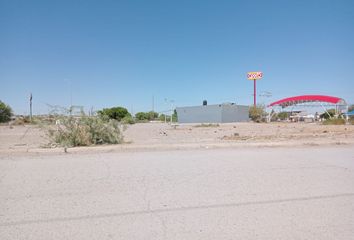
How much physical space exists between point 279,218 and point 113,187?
3.19 meters

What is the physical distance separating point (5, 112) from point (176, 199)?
81779 millimetres

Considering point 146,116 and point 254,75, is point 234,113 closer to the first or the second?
point 254,75

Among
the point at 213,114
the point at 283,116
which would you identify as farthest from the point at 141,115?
the point at 283,116

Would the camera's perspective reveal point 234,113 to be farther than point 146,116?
No

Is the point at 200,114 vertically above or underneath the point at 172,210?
above

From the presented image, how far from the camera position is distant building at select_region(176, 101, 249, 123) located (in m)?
71.3

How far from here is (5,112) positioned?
72.2 metres

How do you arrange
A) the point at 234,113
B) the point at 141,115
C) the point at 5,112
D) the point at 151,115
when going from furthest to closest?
the point at 151,115, the point at 141,115, the point at 234,113, the point at 5,112

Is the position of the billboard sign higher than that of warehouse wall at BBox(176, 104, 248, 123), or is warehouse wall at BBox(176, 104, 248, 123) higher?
the billboard sign

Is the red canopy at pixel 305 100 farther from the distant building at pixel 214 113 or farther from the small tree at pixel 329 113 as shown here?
the distant building at pixel 214 113

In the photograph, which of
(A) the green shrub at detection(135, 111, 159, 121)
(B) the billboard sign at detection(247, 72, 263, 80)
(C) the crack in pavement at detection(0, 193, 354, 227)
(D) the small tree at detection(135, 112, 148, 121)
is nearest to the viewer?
(C) the crack in pavement at detection(0, 193, 354, 227)

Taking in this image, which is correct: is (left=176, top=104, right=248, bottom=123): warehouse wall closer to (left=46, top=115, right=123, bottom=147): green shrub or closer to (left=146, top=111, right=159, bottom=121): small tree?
(left=146, top=111, right=159, bottom=121): small tree

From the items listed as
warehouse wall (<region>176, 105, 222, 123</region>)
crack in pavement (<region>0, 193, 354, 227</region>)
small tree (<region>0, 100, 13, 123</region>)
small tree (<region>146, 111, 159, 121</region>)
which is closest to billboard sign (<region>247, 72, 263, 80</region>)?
warehouse wall (<region>176, 105, 222, 123</region>)

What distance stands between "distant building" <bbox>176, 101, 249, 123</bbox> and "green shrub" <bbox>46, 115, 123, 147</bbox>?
2370 inches
